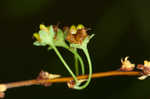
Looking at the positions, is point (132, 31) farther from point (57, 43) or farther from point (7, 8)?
point (57, 43)

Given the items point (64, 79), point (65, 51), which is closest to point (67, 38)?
point (64, 79)

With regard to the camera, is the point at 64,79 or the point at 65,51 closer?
the point at 64,79

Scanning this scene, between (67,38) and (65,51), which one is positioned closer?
(67,38)

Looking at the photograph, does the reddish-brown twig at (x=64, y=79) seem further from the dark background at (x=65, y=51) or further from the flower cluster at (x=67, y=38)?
the dark background at (x=65, y=51)

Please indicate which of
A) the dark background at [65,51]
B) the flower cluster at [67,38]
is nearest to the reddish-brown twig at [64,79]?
the flower cluster at [67,38]

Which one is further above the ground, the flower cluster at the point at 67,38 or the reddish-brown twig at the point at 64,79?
the flower cluster at the point at 67,38

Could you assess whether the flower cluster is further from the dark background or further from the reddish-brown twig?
the dark background

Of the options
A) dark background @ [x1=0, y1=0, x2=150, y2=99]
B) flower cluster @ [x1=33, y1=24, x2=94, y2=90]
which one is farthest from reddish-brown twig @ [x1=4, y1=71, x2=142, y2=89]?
dark background @ [x1=0, y1=0, x2=150, y2=99]

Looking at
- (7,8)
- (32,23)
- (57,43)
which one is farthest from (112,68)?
(57,43)

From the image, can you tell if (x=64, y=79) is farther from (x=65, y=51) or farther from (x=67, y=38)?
(x=65, y=51)
